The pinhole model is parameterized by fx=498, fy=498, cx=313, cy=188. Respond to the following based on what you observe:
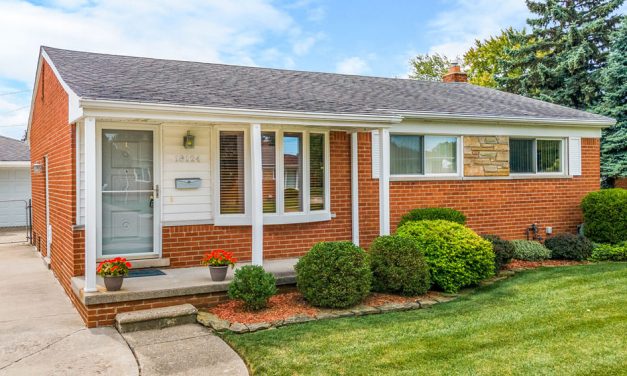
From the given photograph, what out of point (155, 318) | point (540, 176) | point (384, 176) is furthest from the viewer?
point (540, 176)

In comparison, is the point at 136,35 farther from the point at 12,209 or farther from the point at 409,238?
the point at 409,238

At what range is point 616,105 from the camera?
1645 centimetres

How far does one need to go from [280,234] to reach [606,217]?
7.16m

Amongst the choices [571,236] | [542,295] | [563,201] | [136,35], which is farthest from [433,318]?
[136,35]

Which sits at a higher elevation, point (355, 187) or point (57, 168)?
point (57, 168)

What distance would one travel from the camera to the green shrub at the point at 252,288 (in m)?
6.30

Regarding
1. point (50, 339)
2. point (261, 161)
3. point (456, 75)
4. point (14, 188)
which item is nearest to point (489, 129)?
point (456, 75)

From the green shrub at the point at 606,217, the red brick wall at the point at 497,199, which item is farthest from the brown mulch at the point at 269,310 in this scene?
the green shrub at the point at 606,217

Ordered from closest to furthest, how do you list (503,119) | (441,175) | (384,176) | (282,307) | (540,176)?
(282,307) < (384,176) < (441,175) < (503,119) < (540,176)

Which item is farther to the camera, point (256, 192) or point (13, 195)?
point (13, 195)

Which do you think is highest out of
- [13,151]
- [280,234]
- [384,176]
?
[13,151]

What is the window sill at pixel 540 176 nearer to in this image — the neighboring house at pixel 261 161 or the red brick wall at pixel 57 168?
the neighboring house at pixel 261 161

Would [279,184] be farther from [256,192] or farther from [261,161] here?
[256,192]

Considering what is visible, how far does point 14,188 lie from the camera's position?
63.1 ft
